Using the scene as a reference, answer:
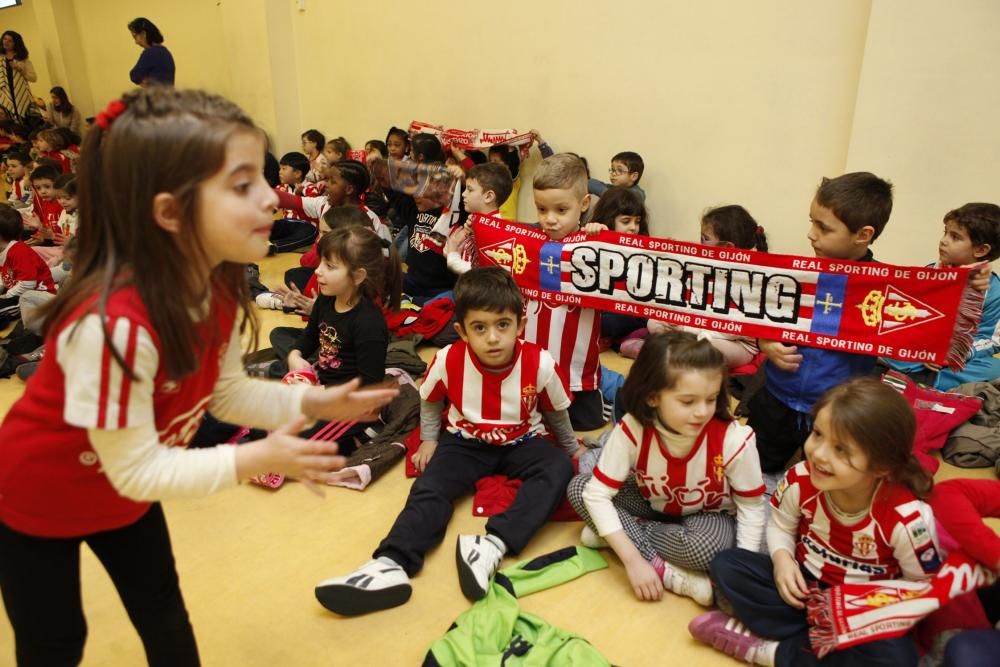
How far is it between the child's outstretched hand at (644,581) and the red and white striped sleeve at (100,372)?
1.57m

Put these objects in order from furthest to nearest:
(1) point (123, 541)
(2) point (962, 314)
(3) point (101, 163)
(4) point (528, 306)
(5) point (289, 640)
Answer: (4) point (528, 306) < (2) point (962, 314) < (5) point (289, 640) < (1) point (123, 541) < (3) point (101, 163)

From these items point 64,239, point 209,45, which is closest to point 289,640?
point 64,239

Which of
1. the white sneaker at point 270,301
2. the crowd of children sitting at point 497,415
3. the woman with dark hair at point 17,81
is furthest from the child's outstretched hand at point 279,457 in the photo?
the woman with dark hair at point 17,81

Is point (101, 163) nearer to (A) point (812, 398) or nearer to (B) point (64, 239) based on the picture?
(A) point (812, 398)

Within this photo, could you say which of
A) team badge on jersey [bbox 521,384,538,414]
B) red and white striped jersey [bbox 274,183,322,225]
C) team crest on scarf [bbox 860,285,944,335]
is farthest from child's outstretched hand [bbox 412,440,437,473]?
red and white striped jersey [bbox 274,183,322,225]

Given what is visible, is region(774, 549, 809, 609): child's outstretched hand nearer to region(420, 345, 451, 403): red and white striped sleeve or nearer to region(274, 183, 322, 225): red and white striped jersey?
region(420, 345, 451, 403): red and white striped sleeve

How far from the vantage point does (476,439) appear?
2598 millimetres

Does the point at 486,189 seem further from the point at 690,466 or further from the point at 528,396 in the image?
the point at 690,466

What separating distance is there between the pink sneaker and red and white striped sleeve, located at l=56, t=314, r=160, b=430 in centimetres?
162

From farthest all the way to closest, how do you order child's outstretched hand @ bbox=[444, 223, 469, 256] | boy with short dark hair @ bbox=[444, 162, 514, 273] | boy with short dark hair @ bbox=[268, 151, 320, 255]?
boy with short dark hair @ bbox=[268, 151, 320, 255] → boy with short dark hair @ bbox=[444, 162, 514, 273] → child's outstretched hand @ bbox=[444, 223, 469, 256]

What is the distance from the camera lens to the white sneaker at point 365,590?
200cm

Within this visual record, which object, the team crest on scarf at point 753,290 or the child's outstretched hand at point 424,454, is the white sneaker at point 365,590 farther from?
the team crest on scarf at point 753,290

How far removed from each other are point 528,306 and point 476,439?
2.54 feet

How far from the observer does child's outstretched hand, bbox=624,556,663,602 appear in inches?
83.3
